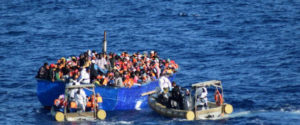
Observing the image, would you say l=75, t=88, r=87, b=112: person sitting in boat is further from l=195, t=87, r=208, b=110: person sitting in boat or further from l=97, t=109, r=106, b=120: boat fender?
l=195, t=87, r=208, b=110: person sitting in boat

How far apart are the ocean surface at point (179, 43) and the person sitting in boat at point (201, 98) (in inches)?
47.7

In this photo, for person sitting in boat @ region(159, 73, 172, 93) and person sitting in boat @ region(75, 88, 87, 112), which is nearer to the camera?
person sitting in boat @ region(75, 88, 87, 112)

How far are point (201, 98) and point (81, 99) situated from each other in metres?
7.78

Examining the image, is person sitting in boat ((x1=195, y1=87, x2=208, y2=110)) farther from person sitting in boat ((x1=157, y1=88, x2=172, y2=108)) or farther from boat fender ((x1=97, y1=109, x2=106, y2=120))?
boat fender ((x1=97, y1=109, x2=106, y2=120))

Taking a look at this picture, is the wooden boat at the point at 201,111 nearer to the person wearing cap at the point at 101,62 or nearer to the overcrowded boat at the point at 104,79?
the overcrowded boat at the point at 104,79

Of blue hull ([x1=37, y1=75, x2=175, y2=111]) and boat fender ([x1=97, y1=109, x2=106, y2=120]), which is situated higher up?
blue hull ([x1=37, y1=75, x2=175, y2=111])

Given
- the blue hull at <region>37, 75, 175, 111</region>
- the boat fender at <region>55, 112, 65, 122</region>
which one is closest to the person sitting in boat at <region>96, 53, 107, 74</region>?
the blue hull at <region>37, 75, 175, 111</region>

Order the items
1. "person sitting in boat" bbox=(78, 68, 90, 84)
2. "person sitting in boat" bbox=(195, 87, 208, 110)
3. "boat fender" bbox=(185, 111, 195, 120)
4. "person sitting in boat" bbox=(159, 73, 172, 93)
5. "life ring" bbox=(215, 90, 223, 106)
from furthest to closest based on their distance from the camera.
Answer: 1. "person sitting in boat" bbox=(159, 73, 172, 93)
2. "person sitting in boat" bbox=(78, 68, 90, 84)
3. "life ring" bbox=(215, 90, 223, 106)
4. "person sitting in boat" bbox=(195, 87, 208, 110)
5. "boat fender" bbox=(185, 111, 195, 120)

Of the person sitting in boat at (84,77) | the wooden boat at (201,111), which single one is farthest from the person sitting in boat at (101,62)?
the wooden boat at (201,111)

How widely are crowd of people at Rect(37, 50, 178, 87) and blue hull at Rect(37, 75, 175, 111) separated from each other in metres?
0.39

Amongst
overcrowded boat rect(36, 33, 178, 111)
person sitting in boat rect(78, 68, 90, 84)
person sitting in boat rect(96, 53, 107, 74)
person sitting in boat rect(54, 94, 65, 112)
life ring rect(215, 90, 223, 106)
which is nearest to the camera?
person sitting in boat rect(54, 94, 65, 112)

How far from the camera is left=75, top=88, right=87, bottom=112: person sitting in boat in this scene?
149ft

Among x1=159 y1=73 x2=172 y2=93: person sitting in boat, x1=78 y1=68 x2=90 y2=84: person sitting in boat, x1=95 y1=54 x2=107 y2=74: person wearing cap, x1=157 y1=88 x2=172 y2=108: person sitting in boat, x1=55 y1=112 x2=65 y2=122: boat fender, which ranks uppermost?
x1=95 y1=54 x2=107 y2=74: person wearing cap

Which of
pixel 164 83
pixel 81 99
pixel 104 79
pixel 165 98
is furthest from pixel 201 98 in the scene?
pixel 81 99
